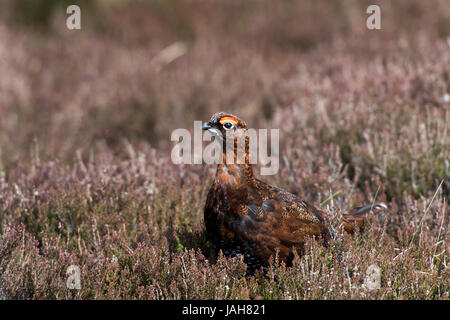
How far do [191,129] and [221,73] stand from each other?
3.60 feet

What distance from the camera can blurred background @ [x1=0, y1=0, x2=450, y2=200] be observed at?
4277 mm

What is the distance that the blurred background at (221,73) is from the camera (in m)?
4.28

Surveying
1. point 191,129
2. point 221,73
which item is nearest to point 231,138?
point 191,129

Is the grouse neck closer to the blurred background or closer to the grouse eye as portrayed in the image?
the grouse eye

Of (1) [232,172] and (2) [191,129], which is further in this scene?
(2) [191,129]

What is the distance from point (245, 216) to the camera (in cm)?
246

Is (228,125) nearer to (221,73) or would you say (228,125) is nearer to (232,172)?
(232,172)

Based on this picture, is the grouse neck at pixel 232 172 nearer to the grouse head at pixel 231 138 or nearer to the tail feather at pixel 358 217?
the grouse head at pixel 231 138

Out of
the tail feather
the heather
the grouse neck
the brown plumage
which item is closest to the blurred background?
the heather

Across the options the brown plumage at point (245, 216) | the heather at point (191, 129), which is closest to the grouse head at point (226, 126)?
the brown plumage at point (245, 216)

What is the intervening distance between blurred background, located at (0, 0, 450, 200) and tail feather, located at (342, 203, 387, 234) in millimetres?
657

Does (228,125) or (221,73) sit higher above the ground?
(221,73)

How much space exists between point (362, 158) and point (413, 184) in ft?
1.48
